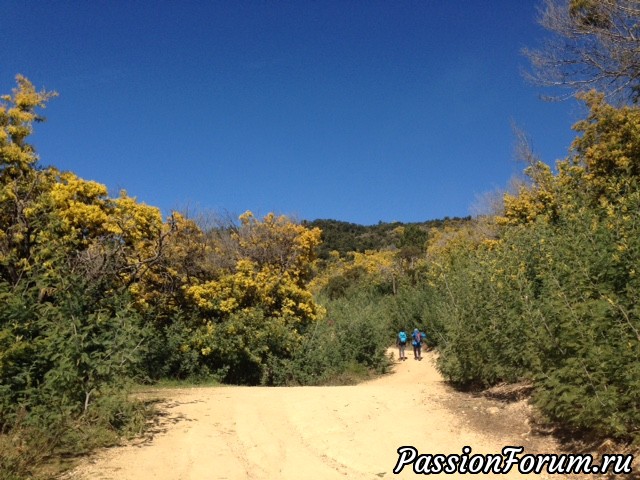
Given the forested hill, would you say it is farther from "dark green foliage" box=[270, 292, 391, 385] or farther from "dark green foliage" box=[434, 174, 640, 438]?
"dark green foliage" box=[434, 174, 640, 438]

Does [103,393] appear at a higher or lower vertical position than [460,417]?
higher

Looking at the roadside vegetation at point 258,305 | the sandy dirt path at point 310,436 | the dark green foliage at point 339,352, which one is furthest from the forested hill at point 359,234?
the sandy dirt path at point 310,436

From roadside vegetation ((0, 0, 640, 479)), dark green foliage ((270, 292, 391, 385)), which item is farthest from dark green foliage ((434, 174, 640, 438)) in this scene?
dark green foliage ((270, 292, 391, 385))

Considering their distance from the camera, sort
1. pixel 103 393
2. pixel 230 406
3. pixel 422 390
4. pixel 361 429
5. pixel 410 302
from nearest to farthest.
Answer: pixel 103 393 → pixel 361 429 → pixel 230 406 → pixel 422 390 → pixel 410 302

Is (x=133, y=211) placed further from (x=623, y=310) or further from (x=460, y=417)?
(x=623, y=310)

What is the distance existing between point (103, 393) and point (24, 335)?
130 centimetres

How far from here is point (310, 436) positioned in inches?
288

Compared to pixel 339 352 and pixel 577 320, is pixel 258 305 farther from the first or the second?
pixel 577 320

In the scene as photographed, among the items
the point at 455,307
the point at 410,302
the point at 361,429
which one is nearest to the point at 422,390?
the point at 455,307

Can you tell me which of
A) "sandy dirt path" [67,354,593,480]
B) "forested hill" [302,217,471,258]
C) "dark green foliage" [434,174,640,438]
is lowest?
"sandy dirt path" [67,354,593,480]

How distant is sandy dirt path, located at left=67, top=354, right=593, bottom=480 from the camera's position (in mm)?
5859

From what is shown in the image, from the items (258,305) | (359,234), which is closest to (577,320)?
(258,305)

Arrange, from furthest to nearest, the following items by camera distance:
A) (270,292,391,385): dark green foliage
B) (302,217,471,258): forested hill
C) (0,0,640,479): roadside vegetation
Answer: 1. (302,217,471,258): forested hill
2. (270,292,391,385): dark green foliage
3. (0,0,640,479): roadside vegetation

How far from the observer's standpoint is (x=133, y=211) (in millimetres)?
12352
